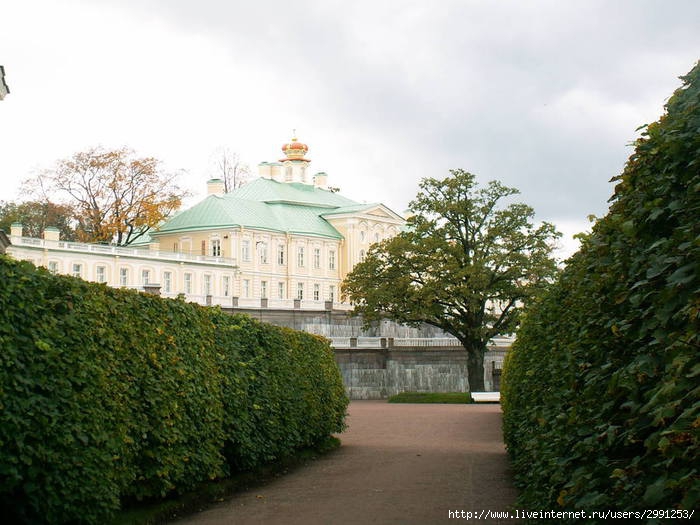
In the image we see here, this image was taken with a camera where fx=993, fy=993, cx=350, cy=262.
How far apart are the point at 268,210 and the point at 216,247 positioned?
735 cm

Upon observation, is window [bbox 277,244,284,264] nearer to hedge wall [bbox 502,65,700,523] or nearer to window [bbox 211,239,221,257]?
window [bbox 211,239,221,257]

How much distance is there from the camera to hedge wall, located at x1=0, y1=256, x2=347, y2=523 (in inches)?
286

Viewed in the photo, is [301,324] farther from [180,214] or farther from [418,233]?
[180,214]

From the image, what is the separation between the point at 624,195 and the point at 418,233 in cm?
4152

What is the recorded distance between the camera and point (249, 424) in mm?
12852

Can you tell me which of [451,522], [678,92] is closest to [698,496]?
[678,92]

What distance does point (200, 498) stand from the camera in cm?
1093

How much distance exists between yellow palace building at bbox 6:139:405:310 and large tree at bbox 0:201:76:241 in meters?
1.72

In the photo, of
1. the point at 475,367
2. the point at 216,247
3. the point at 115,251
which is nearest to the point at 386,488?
the point at 475,367

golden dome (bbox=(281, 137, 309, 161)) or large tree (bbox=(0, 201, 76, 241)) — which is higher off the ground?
golden dome (bbox=(281, 137, 309, 161))

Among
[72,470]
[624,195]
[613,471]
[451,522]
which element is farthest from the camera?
[451,522]

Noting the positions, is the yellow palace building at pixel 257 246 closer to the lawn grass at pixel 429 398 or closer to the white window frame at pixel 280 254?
the white window frame at pixel 280 254

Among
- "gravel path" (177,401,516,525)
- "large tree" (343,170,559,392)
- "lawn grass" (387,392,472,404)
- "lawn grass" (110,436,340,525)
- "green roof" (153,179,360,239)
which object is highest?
"green roof" (153,179,360,239)

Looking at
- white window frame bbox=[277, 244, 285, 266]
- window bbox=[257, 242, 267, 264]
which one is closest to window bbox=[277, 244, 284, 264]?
white window frame bbox=[277, 244, 285, 266]
